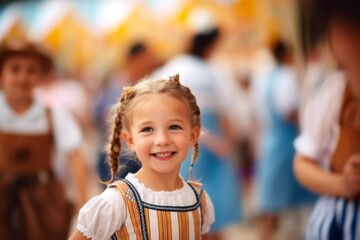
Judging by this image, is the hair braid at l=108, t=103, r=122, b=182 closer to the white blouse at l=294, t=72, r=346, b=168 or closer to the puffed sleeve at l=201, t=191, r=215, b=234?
the puffed sleeve at l=201, t=191, r=215, b=234

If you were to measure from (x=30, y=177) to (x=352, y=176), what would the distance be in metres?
1.00

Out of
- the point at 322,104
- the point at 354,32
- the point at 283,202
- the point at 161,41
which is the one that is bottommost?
the point at 283,202

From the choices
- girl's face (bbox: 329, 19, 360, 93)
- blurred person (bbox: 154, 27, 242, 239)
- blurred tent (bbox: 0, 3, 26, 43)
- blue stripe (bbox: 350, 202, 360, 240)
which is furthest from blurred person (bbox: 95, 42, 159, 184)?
blue stripe (bbox: 350, 202, 360, 240)

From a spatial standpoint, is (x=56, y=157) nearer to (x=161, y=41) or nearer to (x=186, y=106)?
(x=186, y=106)

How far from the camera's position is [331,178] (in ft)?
5.62

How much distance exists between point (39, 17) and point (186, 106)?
267 centimetres

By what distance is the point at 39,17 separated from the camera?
368 centimetres

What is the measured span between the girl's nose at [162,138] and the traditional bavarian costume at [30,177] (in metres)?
0.95

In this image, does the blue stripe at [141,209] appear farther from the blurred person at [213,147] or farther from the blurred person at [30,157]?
the blurred person at [213,147]

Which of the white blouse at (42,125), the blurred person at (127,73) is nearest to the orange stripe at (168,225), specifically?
the white blouse at (42,125)

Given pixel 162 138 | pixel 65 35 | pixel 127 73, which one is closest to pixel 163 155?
pixel 162 138

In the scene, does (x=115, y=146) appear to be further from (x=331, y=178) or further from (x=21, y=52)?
(x=21, y=52)

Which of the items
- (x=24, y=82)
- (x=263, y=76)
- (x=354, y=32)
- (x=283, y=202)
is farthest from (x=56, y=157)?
(x=263, y=76)

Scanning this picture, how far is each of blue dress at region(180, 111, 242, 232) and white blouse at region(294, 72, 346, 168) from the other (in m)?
0.98
